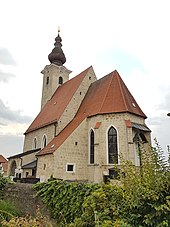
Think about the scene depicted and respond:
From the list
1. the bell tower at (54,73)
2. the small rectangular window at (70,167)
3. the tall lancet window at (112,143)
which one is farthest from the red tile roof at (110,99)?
the bell tower at (54,73)

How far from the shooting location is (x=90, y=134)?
802 inches

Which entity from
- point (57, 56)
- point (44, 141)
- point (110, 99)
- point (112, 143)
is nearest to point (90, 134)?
point (112, 143)

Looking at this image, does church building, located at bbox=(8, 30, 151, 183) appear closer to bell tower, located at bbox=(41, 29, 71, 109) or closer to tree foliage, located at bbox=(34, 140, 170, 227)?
bell tower, located at bbox=(41, 29, 71, 109)

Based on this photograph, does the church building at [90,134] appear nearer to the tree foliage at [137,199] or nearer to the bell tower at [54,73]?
the bell tower at [54,73]

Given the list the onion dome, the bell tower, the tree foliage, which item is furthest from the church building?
the tree foliage

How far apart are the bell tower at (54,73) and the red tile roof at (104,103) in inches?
365

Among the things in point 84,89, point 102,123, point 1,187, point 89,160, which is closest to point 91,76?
point 84,89

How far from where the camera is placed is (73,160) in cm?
1947

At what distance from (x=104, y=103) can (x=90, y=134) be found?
294cm

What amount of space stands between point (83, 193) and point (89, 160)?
11.4m

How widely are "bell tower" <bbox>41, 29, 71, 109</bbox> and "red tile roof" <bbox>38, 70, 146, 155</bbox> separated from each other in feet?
30.4

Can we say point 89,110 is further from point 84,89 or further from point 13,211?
point 13,211

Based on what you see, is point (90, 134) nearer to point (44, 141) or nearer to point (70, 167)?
point (70, 167)

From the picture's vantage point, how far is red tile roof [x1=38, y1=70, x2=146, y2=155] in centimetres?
→ 1958
